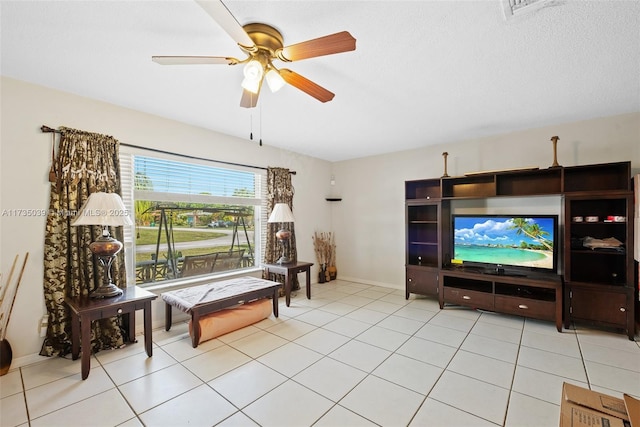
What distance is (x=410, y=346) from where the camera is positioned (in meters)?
2.64

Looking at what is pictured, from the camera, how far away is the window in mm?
3123

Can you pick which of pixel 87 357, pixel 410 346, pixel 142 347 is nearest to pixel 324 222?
pixel 410 346

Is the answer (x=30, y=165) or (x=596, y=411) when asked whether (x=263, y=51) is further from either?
(x=596, y=411)

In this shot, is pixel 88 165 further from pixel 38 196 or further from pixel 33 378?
pixel 33 378

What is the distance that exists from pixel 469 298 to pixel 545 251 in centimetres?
101

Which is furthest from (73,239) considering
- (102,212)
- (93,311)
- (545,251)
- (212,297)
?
(545,251)

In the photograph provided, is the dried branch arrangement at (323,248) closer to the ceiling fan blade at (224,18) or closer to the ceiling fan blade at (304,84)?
the ceiling fan blade at (304,84)

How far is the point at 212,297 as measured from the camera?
2.87 meters

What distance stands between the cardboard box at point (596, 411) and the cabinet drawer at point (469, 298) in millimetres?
2148

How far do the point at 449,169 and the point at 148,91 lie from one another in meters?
3.93

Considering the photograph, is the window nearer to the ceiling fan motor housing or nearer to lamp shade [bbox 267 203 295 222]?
lamp shade [bbox 267 203 295 222]

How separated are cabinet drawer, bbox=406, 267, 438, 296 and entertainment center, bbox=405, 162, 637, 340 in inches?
0.5

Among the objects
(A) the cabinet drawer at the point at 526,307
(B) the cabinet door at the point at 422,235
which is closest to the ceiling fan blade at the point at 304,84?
(B) the cabinet door at the point at 422,235

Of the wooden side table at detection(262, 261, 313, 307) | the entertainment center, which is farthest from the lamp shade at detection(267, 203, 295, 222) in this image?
the entertainment center
